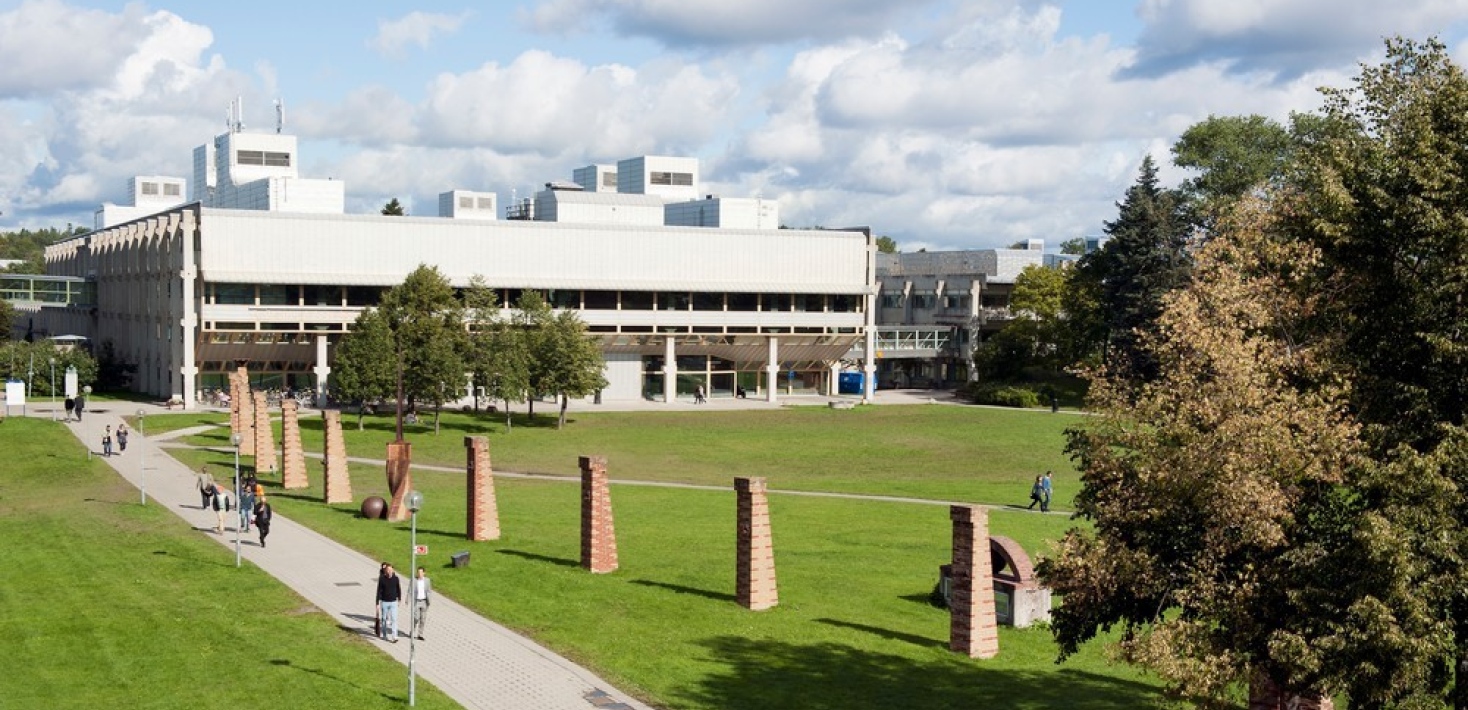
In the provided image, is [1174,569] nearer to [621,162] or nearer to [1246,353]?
[1246,353]

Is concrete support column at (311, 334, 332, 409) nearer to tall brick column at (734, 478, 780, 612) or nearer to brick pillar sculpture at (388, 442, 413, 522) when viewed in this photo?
brick pillar sculpture at (388, 442, 413, 522)

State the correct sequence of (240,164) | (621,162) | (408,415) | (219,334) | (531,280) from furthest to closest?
(621,162)
(240,164)
(531,280)
(219,334)
(408,415)

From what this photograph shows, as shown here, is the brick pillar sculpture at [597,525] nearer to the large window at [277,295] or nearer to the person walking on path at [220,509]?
the person walking on path at [220,509]

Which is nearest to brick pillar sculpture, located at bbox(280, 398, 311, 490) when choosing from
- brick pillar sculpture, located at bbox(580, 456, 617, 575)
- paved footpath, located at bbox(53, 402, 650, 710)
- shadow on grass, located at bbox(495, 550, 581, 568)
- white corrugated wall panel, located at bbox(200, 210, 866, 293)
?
paved footpath, located at bbox(53, 402, 650, 710)

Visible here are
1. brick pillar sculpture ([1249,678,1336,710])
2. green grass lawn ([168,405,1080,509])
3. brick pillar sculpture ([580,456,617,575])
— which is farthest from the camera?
green grass lawn ([168,405,1080,509])

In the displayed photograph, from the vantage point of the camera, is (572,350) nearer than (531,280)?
Yes

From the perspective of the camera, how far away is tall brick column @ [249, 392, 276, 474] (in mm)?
53500

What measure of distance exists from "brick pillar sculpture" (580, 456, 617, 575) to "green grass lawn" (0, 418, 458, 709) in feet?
22.8

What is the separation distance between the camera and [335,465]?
4550 centimetres

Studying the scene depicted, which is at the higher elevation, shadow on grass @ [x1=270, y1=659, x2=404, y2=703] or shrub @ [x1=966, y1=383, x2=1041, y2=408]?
shrub @ [x1=966, y1=383, x2=1041, y2=408]

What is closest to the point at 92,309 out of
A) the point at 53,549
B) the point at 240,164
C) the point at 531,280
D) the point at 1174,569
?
the point at 240,164

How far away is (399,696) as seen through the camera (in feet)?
74.1

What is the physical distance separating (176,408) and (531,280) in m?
→ 22.6

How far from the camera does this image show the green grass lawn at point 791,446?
192 ft
